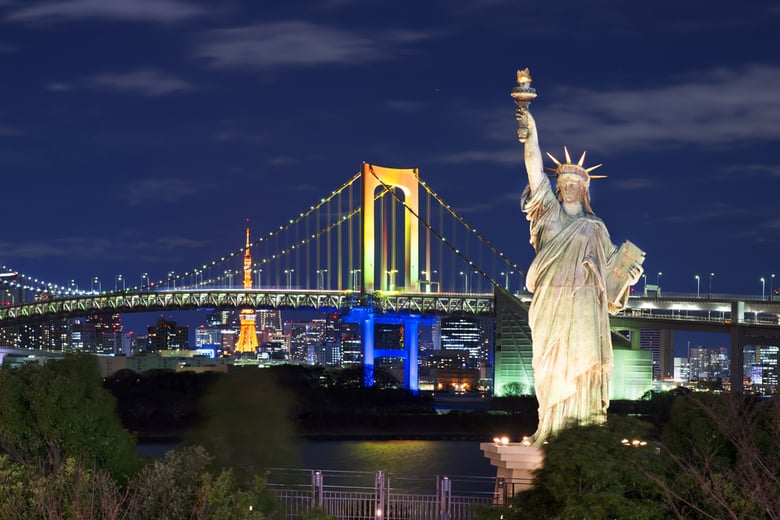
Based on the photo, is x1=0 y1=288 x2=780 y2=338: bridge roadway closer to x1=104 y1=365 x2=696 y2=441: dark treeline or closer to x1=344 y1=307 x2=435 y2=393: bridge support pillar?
x1=344 y1=307 x2=435 y2=393: bridge support pillar

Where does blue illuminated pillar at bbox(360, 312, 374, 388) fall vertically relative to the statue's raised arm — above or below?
below

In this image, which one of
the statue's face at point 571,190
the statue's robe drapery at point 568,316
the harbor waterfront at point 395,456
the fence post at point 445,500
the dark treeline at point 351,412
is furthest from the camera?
the dark treeline at point 351,412

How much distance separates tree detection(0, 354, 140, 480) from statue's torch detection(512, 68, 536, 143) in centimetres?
523

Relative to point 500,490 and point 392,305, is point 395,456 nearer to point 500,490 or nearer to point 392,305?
point 392,305

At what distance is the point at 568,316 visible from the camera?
38.8 ft

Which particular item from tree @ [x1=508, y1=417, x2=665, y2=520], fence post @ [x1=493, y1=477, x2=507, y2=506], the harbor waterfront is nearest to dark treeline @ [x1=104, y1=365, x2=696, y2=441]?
the harbor waterfront

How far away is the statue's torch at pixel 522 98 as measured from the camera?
11836 mm

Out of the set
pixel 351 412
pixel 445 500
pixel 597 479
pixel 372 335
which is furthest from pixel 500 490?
pixel 372 335

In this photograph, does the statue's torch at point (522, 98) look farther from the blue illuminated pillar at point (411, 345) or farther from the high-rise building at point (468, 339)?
the high-rise building at point (468, 339)

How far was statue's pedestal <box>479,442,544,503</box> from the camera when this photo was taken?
1155 cm

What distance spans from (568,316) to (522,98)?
191 cm

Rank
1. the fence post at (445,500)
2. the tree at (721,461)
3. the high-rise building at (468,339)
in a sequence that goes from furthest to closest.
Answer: the high-rise building at (468,339), the fence post at (445,500), the tree at (721,461)

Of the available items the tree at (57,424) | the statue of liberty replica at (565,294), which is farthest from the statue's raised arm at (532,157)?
the tree at (57,424)

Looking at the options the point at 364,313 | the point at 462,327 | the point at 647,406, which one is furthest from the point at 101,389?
the point at 462,327
